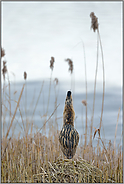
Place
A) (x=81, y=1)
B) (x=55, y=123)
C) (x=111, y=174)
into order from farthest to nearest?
(x=55, y=123), (x=81, y=1), (x=111, y=174)

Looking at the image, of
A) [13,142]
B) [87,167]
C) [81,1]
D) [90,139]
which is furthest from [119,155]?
[81,1]

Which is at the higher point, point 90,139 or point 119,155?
point 90,139

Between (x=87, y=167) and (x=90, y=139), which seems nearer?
(x=87, y=167)

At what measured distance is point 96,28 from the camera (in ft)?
8.34

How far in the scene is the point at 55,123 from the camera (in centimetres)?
303

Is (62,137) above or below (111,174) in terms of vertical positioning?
above

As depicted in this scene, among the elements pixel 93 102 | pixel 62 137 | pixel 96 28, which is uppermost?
pixel 96 28

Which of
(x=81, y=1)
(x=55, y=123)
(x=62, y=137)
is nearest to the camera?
(x=62, y=137)

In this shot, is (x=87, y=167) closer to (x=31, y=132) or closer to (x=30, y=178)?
(x=30, y=178)

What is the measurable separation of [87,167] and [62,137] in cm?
45

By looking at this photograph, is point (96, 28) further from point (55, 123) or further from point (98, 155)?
point (98, 155)

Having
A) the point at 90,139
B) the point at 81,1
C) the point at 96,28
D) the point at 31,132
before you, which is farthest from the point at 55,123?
the point at 81,1

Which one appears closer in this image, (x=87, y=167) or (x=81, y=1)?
(x=87, y=167)

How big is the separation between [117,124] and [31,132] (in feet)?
4.13
